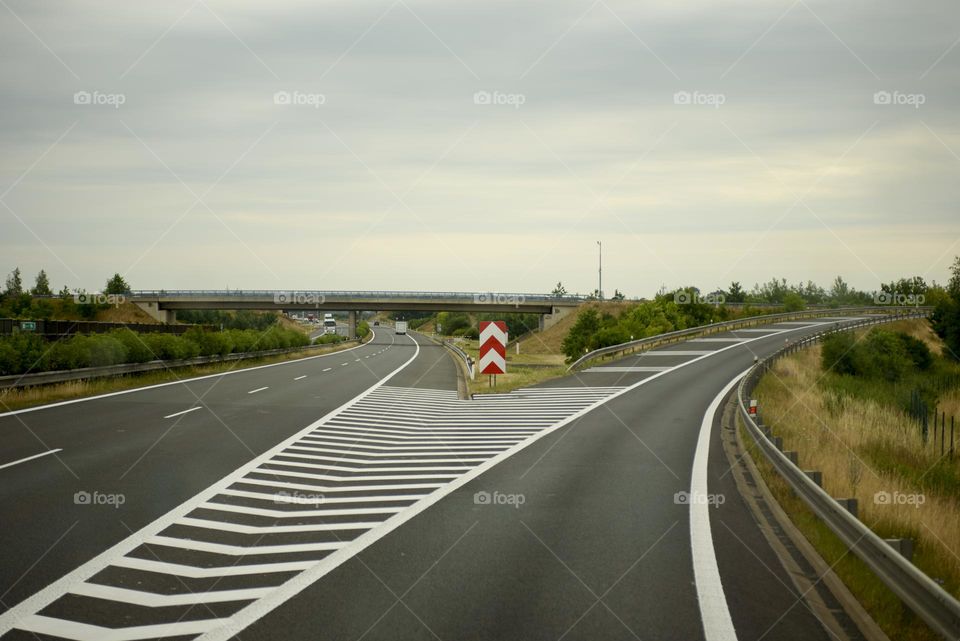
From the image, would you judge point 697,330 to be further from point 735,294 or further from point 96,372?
point 735,294

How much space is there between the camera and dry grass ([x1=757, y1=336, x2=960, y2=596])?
30.5ft

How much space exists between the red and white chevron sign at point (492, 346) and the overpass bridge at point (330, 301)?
209 feet

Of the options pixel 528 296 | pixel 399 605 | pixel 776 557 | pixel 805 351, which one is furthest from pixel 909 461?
pixel 528 296

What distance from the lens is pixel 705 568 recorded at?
7.55 m

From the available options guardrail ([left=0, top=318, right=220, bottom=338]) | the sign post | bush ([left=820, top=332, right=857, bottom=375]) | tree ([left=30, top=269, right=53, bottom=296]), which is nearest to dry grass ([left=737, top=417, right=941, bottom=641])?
the sign post

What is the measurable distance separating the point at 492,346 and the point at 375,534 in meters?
17.6

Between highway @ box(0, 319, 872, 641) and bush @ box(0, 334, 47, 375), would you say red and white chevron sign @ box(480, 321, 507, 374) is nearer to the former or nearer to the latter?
highway @ box(0, 319, 872, 641)

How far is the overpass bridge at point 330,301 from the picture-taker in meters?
91.4

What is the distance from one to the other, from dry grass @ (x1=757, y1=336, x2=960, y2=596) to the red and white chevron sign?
27.1 feet

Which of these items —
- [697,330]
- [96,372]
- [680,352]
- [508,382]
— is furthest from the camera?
[697,330]

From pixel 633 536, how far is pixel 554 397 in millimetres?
17126

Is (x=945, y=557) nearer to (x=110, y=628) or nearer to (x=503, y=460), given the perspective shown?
(x=503, y=460)

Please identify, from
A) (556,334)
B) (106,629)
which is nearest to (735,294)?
(556,334)

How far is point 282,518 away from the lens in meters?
9.20
